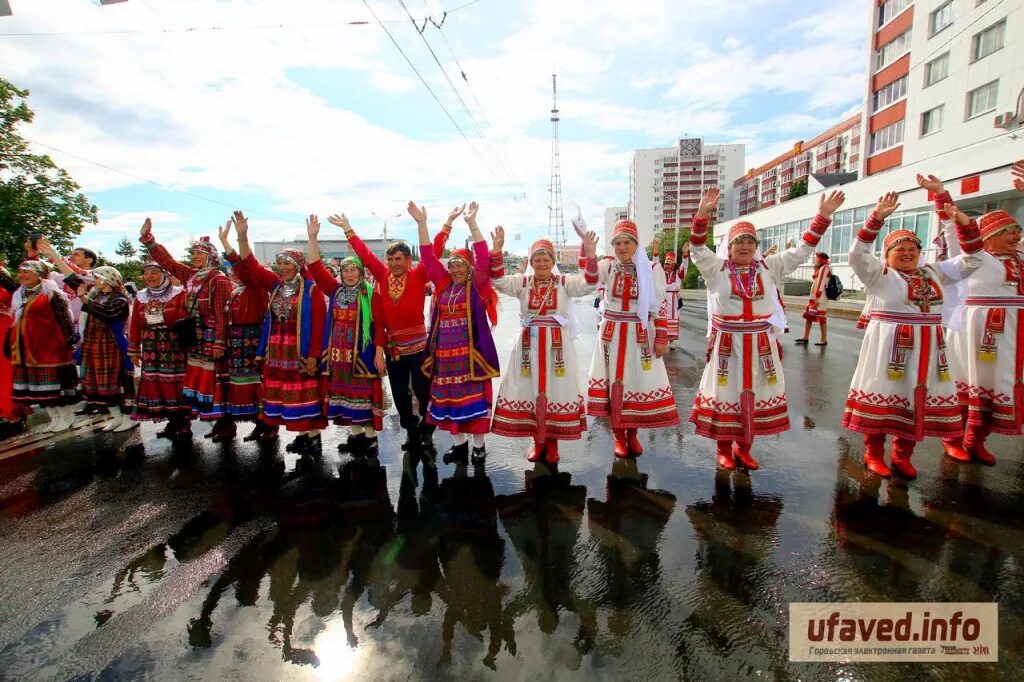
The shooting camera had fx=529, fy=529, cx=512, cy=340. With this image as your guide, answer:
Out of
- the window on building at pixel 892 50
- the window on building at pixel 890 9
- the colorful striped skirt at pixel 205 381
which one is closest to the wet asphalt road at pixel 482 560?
the colorful striped skirt at pixel 205 381

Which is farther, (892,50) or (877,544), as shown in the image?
(892,50)

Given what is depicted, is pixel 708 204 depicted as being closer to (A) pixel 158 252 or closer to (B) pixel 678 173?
(A) pixel 158 252

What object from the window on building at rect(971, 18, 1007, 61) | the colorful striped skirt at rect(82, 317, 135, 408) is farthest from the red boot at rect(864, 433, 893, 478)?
the window on building at rect(971, 18, 1007, 61)

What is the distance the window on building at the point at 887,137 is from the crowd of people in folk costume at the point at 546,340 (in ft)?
105

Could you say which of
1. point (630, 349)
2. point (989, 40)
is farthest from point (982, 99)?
point (630, 349)

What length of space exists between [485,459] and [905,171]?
25136 mm

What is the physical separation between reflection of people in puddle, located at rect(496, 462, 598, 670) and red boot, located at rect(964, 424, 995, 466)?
3.26 meters

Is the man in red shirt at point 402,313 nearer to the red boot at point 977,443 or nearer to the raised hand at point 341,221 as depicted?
the raised hand at point 341,221

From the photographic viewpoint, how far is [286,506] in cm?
387

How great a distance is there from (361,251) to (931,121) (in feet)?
104

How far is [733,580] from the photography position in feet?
9.25

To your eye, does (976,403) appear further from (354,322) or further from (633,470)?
(354,322)

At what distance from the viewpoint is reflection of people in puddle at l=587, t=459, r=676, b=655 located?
267cm

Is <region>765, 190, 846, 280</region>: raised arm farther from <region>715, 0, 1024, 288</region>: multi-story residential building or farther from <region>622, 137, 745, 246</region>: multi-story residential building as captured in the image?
<region>622, 137, 745, 246</region>: multi-story residential building
